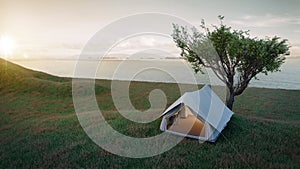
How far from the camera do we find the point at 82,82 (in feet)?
128

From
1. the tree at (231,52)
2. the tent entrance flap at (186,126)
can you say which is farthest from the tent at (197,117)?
the tree at (231,52)

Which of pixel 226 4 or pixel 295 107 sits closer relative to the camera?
pixel 226 4

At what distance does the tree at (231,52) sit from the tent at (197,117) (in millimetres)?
3427

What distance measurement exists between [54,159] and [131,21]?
28.0 ft

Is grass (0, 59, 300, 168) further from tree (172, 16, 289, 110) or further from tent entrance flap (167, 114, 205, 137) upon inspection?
tree (172, 16, 289, 110)

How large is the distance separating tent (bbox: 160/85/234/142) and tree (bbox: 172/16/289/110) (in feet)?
11.2

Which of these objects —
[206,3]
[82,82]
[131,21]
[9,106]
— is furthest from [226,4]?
[82,82]

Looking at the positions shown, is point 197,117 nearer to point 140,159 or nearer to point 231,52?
point 140,159

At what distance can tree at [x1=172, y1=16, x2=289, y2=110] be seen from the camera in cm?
1405

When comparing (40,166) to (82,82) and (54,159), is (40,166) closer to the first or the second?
(54,159)

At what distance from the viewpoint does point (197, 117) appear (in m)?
10.4

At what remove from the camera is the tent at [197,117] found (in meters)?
10.3

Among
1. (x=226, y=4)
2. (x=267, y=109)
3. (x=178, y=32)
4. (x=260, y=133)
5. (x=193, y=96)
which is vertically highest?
(x=226, y=4)

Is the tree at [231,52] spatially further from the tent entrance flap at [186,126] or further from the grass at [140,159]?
the tent entrance flap at [186,126]
